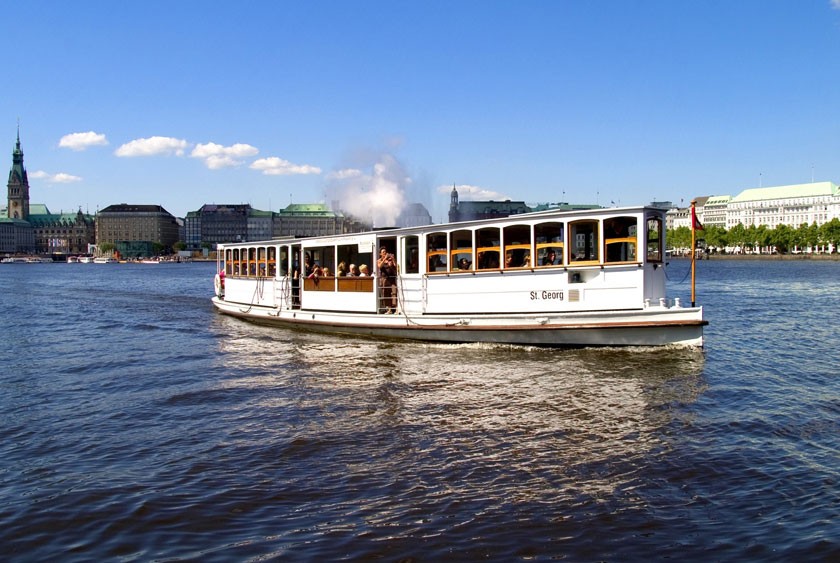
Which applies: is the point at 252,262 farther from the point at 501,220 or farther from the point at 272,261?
the point at 501,220

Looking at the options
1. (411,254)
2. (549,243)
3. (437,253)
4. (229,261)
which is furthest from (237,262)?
(549,243)

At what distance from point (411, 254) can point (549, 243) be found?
599 cm

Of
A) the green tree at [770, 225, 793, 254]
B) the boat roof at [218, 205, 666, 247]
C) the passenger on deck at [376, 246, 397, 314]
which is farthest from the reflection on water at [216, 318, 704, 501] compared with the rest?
the green tree at [770, 225, 793, 254]

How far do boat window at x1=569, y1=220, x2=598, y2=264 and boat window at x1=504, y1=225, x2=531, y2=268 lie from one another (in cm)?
148

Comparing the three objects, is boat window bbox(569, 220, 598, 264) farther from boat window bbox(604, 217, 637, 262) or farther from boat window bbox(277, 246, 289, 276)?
boat window bbox(277, 246, 289, 276)

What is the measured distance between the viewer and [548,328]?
2292 centimetres

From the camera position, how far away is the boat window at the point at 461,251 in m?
25.0

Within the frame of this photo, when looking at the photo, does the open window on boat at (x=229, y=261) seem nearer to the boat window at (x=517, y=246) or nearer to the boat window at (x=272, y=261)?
the boat window at (x=272, y=261)

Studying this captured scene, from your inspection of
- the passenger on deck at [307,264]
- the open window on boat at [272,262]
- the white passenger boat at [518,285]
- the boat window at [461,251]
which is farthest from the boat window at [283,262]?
the boat window at [461,251]

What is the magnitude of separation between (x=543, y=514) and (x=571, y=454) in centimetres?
270

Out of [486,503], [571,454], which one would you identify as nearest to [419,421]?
[571,454]

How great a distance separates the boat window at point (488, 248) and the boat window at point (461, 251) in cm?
41

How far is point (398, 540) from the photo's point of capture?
875 centimetres

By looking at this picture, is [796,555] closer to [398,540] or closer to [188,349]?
[398,540]
